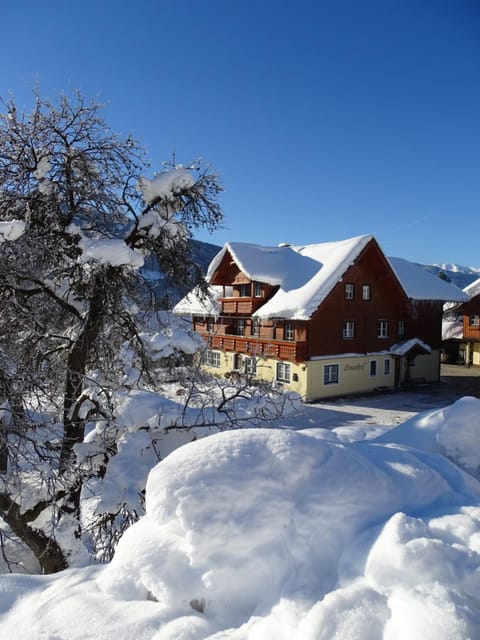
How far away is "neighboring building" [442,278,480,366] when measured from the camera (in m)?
31.2

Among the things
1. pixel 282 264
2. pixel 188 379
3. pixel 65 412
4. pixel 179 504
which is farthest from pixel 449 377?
pixel 179 504

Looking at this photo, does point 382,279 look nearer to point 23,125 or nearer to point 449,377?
point 449,377

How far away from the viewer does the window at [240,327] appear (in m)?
24.9

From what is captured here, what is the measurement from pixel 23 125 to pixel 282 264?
18502 millimetres

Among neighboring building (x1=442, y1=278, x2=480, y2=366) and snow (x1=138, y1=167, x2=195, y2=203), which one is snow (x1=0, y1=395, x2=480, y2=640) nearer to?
snow (x1=138, y1=167, x2=195, y2=203)

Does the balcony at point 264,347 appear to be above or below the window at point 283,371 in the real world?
above

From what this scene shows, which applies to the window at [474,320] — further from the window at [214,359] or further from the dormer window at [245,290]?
the window at [214,359]

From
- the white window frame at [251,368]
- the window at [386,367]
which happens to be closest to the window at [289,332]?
→ the window at [386,367]

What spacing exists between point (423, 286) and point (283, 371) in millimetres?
12667

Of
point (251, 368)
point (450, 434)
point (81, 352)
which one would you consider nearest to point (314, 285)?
point (251, 368)

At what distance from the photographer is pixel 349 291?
23.1m

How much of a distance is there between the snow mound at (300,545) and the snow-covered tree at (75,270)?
11.3ft

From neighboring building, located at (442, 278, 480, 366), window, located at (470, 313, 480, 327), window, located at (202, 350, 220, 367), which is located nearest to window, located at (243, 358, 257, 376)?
window, located at (202, 350, 220, 367)

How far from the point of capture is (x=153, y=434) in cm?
646
